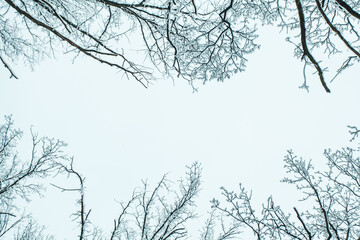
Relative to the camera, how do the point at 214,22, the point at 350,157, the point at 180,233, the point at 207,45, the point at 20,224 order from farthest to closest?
the point at 20,224, the point at 350,157, the point at 180,233, the point at 207,45, the point at 214,22

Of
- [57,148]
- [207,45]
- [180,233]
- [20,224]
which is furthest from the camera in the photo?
[20,224]

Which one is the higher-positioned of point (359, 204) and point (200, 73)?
point (200, 73)

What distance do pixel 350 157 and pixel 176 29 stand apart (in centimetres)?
651

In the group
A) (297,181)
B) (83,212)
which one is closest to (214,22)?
(297,181)

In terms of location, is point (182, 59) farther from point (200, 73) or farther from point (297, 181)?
point (297, 181)

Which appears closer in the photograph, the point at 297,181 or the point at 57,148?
the point at 297,181

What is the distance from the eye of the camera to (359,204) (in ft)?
18.7

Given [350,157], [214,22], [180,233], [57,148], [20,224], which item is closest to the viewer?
[214,22]

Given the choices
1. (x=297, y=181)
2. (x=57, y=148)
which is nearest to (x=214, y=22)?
(x=297, y=181)

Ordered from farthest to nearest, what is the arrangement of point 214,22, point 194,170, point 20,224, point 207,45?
1. point 20,224
2. point 194,170
3. point 207,45
4. point 214,22

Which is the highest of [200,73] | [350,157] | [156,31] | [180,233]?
[350,157]

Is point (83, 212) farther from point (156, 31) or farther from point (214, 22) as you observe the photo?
point (214, 22)

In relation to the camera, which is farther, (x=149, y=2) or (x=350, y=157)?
(x=350, y=157)

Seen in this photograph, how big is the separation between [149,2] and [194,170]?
6.10 meters
